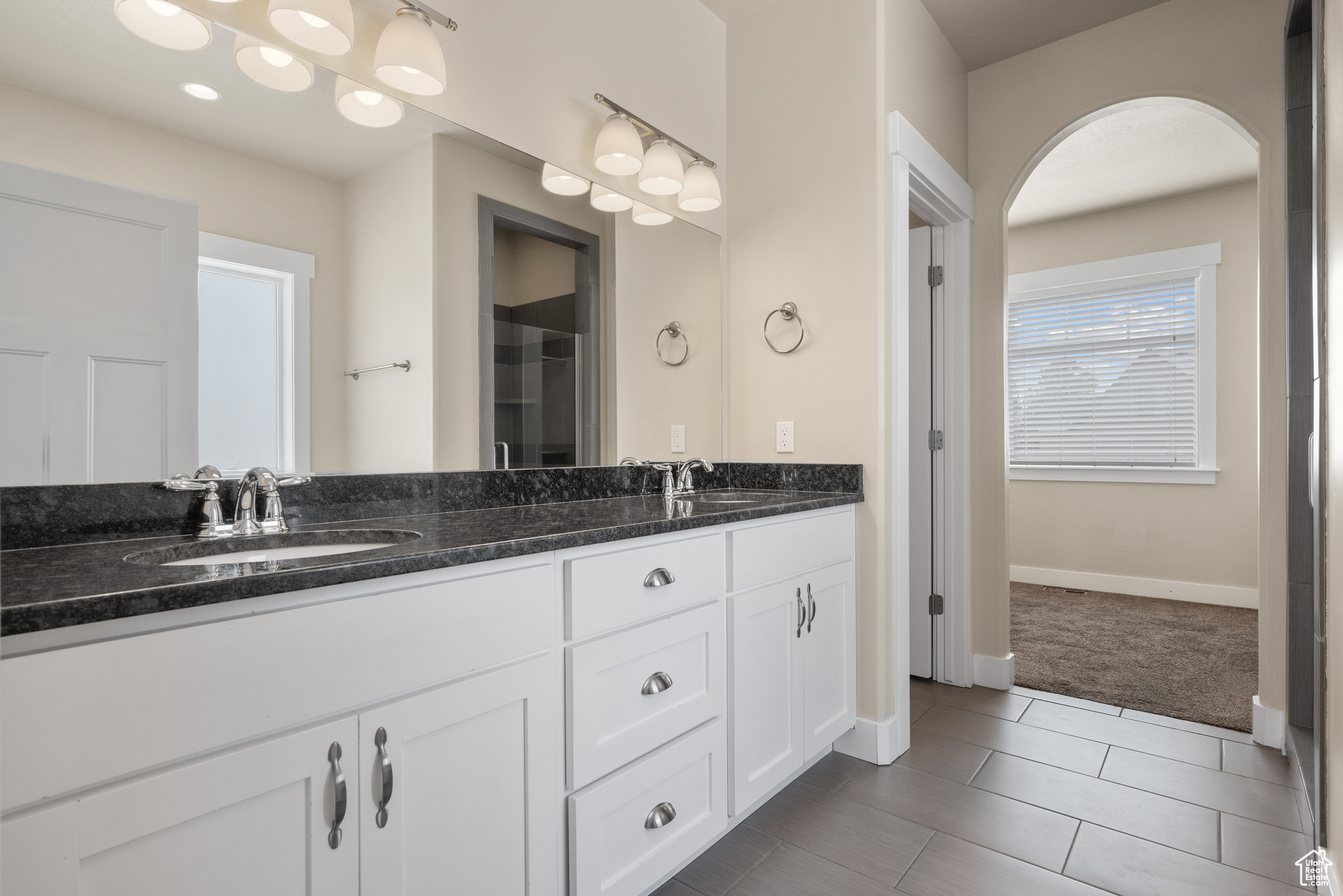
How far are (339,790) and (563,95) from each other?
72.0 inches

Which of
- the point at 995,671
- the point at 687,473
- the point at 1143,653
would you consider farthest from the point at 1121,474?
the point at 687,473

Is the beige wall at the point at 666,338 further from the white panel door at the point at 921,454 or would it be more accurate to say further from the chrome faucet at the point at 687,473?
the white panel door at the point at 921,454

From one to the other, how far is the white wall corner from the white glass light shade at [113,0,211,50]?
341 centimetres

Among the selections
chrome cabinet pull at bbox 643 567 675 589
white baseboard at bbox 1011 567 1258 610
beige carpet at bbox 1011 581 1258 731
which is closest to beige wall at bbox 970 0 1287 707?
beige carpet at bbox 1011 581 1258 731

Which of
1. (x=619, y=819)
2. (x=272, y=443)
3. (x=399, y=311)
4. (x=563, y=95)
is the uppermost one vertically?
(x=563, y=95)

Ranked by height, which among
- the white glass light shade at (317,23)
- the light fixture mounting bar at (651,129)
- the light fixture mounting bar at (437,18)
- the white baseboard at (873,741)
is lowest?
the white baseboard at (873,741)

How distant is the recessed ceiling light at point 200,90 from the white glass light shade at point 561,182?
815mm

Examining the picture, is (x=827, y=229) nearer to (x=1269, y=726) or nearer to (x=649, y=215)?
(x=649, y=215)

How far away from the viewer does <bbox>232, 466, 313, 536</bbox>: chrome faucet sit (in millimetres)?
1230

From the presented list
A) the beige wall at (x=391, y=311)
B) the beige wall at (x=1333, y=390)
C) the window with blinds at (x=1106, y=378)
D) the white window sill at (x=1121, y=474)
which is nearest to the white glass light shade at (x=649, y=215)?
the beige wall at (x=391, y=311)

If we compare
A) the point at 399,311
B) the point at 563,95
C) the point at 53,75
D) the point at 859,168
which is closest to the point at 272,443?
the point at 399,311

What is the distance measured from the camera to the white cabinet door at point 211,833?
691mm

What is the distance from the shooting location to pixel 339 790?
35.4 inches

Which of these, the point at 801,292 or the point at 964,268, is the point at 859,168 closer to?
the point at 801,292
